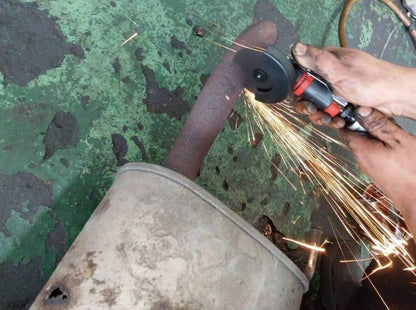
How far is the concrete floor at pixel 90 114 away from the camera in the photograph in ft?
4.67

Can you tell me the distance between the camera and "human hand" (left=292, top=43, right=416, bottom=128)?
4.55 ft

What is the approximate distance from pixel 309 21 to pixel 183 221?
1632mm

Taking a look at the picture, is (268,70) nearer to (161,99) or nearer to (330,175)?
(161,99)

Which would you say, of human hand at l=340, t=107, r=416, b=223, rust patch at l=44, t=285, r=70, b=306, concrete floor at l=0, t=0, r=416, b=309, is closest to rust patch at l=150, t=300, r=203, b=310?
rust patch at l=44, t=285, r=70, b=306

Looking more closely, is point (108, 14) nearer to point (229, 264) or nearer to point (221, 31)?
point (221, 31)

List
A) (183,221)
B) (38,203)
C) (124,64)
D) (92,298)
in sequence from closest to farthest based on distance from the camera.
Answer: (92,298), (183,221), (38,203), (124,64)

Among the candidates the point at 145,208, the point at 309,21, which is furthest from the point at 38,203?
the point at 309,21

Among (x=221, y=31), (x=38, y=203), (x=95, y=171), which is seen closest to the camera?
Result: (x=38, y=203)

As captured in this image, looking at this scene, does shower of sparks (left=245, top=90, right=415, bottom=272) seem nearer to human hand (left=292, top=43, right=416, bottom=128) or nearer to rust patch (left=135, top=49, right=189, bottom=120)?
rust patch (left=135, top=49, right=189, bottom=120)

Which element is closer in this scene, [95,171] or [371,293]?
[95,171]

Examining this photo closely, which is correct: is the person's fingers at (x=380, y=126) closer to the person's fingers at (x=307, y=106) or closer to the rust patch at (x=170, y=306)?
the person's fingers at (x=307, y=106)

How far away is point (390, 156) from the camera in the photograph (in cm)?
148

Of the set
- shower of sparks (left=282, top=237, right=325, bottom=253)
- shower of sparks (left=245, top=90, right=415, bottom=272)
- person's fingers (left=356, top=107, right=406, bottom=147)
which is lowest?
shower of sparks (left=282, top=237, right=325, bottom=253)

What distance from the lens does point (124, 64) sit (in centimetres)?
168
